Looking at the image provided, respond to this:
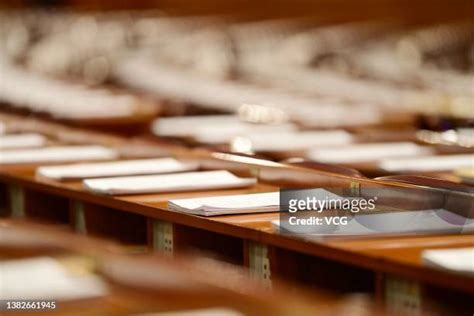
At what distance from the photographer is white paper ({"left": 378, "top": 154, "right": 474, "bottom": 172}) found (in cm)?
504

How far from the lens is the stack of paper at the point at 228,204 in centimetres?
391

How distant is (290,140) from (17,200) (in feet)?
5.74

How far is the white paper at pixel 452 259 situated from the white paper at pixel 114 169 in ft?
6.27

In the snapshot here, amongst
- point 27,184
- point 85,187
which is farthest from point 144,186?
point 27,184

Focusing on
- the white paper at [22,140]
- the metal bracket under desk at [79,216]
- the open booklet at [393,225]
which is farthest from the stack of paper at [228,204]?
the white paper at [22,140]

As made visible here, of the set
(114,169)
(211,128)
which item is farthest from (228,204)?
(211,128)

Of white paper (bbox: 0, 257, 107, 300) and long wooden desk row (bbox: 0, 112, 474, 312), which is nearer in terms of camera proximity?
white paper (bbox: 0, 257, 107, 300)

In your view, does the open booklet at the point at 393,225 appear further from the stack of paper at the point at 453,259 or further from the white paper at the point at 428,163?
the white paper at the point at 428,163

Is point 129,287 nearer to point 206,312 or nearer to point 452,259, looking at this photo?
point 206,312

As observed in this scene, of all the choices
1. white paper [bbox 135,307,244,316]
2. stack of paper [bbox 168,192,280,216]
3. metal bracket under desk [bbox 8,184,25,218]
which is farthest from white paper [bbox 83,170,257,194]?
white paper [bbox 135,307,244,316]

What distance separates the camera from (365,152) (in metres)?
5.65

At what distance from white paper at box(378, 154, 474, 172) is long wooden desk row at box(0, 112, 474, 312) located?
0.72 metres

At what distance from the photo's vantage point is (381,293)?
3205 millimetres

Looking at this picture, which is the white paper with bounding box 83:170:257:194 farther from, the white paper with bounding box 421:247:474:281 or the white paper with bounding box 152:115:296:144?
the white paper with bounding box 152:115:296:144
